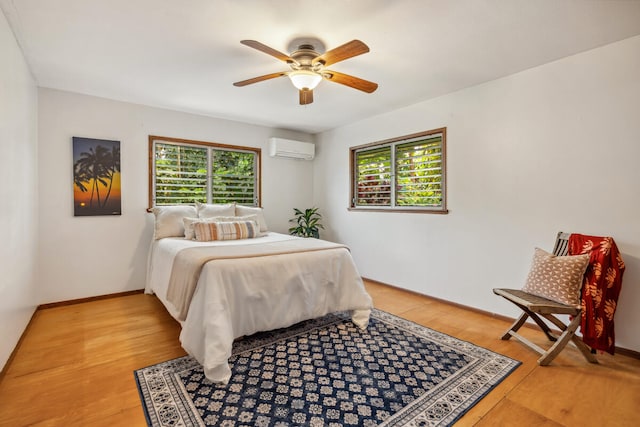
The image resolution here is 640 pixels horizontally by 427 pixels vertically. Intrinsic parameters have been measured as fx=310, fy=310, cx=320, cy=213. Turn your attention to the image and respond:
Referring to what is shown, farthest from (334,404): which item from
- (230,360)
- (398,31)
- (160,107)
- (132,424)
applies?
(160,107)

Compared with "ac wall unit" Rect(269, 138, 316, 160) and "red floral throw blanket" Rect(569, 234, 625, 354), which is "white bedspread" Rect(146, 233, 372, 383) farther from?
"ac wall unit" Rect(269, 138, 316, 160)

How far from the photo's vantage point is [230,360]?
2.22m

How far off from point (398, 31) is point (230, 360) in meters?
2.63

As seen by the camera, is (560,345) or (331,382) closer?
(331,382)

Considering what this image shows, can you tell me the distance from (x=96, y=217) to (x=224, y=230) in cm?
152

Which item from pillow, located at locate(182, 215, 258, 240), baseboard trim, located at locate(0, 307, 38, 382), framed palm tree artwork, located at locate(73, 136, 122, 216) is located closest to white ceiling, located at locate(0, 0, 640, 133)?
framed palm tree artwork, located at locate(73, 136, 122, 216)

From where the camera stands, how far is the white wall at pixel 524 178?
91.9 inches

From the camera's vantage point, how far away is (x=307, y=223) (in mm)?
4984

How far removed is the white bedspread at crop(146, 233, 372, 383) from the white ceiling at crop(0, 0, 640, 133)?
1.65 m

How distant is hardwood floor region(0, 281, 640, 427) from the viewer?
1.64m

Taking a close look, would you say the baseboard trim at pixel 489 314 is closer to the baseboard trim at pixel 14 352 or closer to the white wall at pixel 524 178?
the white wall at pixel 524 178

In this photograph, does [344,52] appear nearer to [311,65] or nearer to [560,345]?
[311,65]

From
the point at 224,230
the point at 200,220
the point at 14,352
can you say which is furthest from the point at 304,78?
the point at 14,352

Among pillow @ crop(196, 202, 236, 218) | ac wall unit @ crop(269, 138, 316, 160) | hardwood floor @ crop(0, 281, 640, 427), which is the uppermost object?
ac wall unit @ crop(269, 138, 316, 160)
